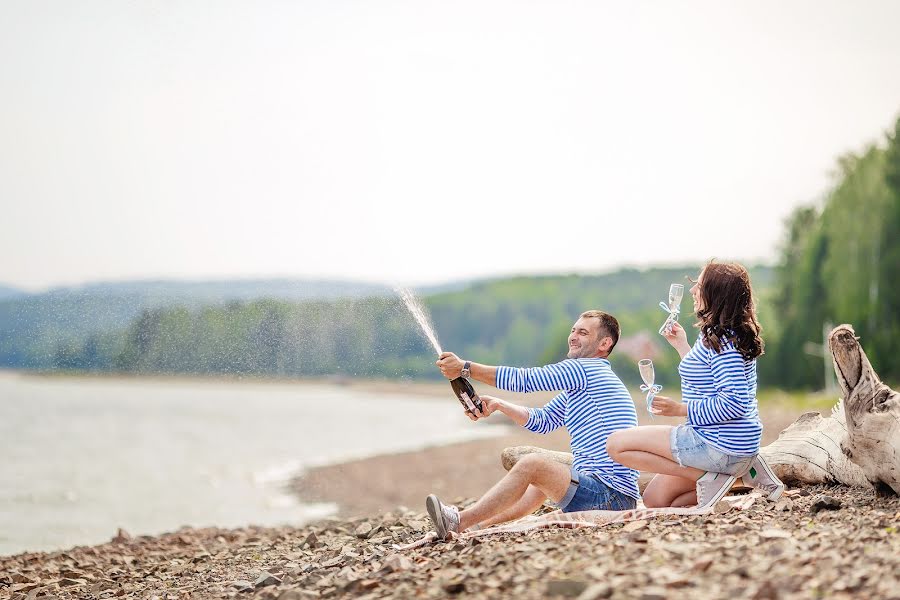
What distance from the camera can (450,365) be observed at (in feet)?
23.9

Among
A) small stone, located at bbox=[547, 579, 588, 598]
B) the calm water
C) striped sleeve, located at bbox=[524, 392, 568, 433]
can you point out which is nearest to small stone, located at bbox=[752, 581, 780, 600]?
small stone, located at bbox=[547, 579, 588, 598]

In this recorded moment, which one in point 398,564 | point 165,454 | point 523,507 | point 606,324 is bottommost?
point 165,454

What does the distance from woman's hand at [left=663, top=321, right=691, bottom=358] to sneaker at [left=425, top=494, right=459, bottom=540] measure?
225cm

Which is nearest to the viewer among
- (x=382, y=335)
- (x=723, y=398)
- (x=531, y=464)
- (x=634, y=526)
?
(x=634, y=526)

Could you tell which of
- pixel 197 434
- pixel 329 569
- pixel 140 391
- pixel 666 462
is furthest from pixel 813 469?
pixel 140 391

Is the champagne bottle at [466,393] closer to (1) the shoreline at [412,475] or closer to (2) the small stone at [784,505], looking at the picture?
(2) the small stone at [784,505]

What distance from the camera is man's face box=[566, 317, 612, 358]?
736 centimetres

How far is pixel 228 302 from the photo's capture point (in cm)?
4106

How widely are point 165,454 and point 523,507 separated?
3134 centimetres

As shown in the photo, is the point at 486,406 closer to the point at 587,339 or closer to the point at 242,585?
the point at 587,339

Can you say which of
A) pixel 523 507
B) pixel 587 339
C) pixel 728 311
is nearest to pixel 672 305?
pixel 728 311

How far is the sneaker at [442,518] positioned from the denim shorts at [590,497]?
0.82m

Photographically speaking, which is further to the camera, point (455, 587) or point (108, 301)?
point (108, 301)

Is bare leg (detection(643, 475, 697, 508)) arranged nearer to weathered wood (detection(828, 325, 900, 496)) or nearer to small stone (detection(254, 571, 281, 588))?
weathered wood (detection(828, 325, 900, 496))
